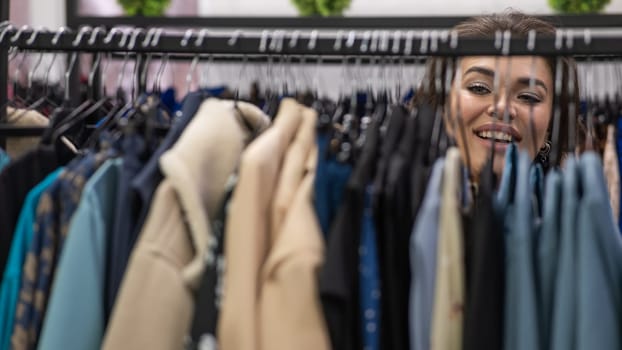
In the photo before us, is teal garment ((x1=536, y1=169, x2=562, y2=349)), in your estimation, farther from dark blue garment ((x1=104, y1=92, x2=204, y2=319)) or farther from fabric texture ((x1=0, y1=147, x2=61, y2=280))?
fabric texture ((x1=0, y1=147, x2=61, y2=280))

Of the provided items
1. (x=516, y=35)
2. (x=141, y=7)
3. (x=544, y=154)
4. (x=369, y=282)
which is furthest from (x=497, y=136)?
(x=141, y=7)

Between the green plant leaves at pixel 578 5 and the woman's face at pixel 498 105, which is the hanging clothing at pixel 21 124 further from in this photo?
the green plant leaves at pixel 578 5

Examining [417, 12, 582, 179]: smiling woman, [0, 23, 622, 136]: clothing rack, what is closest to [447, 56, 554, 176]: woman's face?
[417, 12, 582, 179]: smiling woman

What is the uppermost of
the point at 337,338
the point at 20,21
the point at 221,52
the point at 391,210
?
the point at 20,21

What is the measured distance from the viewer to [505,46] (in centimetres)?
91

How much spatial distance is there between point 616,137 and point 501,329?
44.7 inches

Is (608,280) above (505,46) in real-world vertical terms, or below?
below

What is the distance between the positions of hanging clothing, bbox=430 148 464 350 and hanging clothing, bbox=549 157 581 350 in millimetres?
98

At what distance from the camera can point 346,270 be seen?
2.54 ft

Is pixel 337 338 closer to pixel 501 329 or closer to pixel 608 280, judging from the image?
pixel 501 329

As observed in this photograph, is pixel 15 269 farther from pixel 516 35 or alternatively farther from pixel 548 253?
pixel 516 35

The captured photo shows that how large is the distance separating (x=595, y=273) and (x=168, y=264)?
45 cm

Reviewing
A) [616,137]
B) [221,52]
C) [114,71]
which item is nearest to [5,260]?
[221,52]

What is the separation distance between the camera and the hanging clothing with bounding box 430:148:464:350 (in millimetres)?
774
